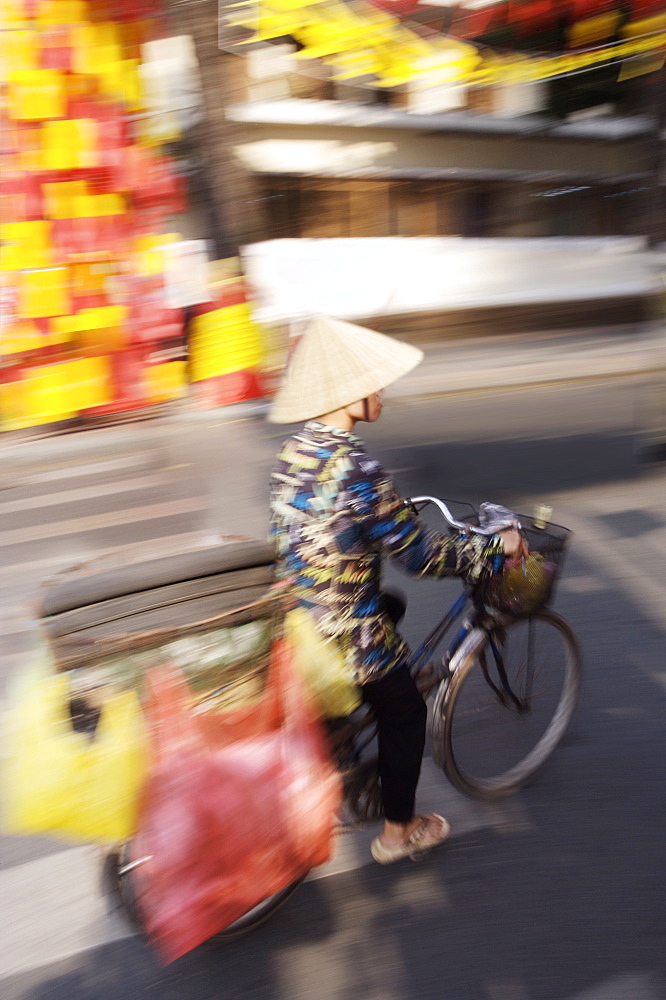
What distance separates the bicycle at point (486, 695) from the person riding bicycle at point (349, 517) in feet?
0.61

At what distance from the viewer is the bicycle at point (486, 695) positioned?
99.5 inches

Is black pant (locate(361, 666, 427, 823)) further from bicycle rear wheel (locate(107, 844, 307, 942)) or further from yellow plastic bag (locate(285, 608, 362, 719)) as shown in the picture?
bicycle rear wheel (locate(107, 844, 307, 942))

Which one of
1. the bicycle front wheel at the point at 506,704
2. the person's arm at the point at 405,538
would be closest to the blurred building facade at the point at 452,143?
the bicycle front wheel at the point at 506,704

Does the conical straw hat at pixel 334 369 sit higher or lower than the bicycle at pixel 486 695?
higher

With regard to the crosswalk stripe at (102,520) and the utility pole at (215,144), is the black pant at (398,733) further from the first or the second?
the utility pole at (215,144)

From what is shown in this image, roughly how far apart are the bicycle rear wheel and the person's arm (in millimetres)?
986

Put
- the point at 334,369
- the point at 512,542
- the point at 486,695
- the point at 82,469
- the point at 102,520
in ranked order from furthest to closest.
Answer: the point at 82,469 → the point at 102,520 → the point at 486,695 → the point at 512,542 → the point at 334,369

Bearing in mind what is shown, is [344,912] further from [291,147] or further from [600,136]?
[600,136]

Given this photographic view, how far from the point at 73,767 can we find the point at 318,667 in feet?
1.99

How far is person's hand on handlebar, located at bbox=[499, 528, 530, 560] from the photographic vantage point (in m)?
2.43

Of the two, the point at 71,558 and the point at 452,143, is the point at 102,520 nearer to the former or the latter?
the point at 71,558

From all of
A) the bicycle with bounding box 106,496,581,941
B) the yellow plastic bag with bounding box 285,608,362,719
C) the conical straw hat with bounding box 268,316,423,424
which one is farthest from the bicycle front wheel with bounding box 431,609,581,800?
the conical straw hat with bounding box 268,316,423,424

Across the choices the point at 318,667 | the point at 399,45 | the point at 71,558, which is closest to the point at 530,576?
the point at 318,667

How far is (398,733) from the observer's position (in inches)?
97.8
